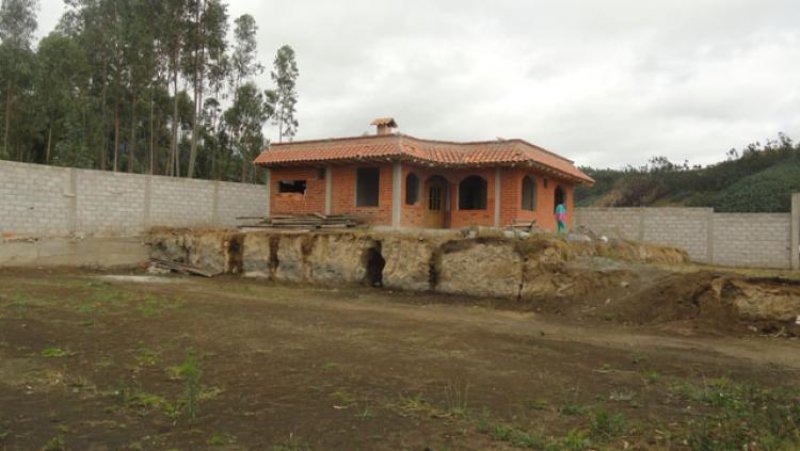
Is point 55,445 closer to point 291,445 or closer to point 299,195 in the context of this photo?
point 291,445

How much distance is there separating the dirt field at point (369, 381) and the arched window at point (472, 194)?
31.0 feet

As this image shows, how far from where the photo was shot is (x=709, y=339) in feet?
35.7

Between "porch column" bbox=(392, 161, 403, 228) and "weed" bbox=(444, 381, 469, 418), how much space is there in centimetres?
1263

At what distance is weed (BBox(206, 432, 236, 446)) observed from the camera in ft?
15.8

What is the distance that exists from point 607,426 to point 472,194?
1692cm

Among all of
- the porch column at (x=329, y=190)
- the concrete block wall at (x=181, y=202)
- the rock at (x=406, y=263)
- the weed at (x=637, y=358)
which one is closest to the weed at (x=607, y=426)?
the weed at (x=637, y=358)

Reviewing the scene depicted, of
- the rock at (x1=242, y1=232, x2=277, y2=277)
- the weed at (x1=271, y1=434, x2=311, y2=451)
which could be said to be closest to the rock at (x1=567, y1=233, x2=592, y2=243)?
the rock at (x1=242, y1=232, x2=277, y2=277)

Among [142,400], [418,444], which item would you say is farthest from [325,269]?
[418,444]

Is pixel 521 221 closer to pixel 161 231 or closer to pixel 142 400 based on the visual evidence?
pixel 161 231

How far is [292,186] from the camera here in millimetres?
22844

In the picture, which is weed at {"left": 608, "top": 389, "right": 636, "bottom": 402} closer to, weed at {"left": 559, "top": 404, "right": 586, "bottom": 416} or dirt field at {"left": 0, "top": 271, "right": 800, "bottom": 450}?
dirt field at {"left": 0, "top": 271, "right": 800, "bottom": 450}

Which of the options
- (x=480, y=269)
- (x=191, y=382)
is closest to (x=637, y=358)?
(x=191, y=382)

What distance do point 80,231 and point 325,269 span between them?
8.08m

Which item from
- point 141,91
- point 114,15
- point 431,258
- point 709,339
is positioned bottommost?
point 709,339
